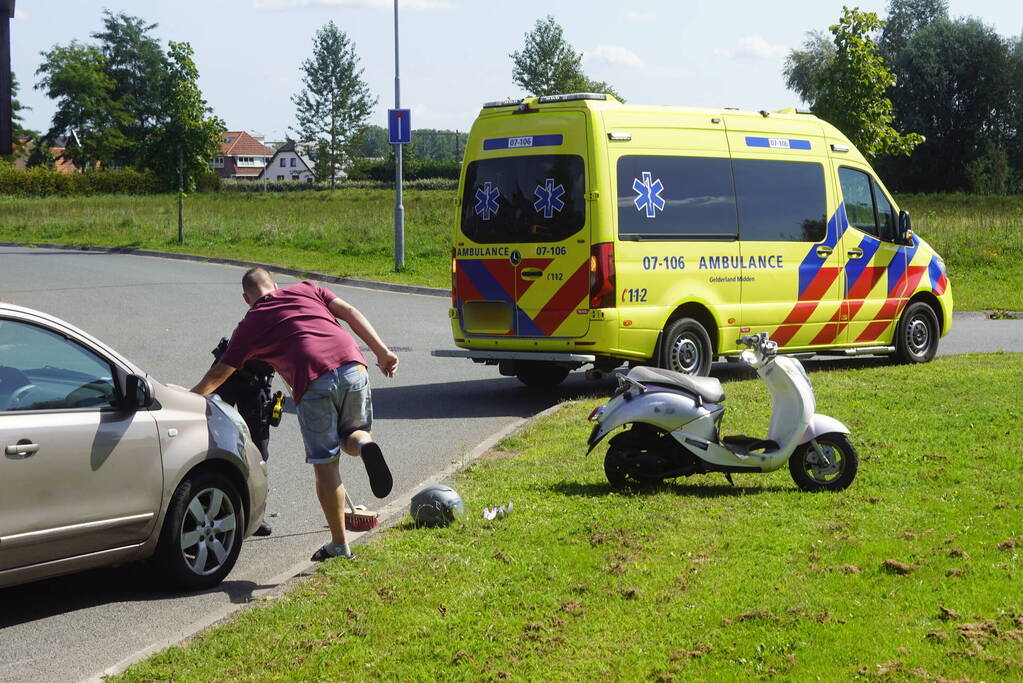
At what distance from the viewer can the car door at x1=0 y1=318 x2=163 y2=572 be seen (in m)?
5.21

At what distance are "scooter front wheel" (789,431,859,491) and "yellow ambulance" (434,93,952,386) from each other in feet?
13.3

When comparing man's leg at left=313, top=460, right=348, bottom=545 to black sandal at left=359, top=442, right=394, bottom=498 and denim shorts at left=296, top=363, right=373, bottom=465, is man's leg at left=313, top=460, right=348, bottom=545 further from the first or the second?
black sandal at left=359, top=442, right=394, bottom=498

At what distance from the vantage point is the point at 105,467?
5.56 metres

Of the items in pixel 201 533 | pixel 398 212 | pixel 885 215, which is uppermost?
pixel 398 212

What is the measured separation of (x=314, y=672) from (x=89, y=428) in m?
1.70

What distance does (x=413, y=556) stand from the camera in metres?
6.19

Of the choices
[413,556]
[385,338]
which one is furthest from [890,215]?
[413,556]

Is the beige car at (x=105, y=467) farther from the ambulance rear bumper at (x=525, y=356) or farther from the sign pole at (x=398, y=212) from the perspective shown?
the sign pole at (x=398, y=212)

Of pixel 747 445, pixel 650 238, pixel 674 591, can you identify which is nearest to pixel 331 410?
pixel 674 591

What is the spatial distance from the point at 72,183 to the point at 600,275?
74885 mm

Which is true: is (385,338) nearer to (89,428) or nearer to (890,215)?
(890,215)

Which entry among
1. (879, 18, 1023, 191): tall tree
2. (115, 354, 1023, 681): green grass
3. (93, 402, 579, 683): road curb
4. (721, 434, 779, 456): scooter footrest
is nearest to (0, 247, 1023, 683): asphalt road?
(93, 402, 579, 683): road curb

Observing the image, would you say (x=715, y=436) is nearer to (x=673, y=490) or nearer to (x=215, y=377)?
(x=673, y=490)

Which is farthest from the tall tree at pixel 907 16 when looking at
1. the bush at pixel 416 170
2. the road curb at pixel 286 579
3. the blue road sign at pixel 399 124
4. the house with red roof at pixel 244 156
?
the house with red roof at pixel 244 156
